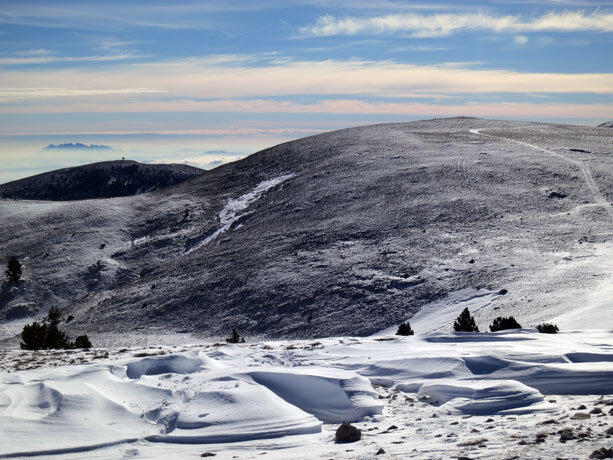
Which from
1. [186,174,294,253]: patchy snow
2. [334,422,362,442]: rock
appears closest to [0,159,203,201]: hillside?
[186,174,294,253]: patchy snow

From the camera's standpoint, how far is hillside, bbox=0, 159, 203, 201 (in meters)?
96.1

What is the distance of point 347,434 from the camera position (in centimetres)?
731

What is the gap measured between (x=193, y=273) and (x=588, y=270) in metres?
20.3

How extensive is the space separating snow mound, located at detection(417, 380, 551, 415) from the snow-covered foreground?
0.06 feet

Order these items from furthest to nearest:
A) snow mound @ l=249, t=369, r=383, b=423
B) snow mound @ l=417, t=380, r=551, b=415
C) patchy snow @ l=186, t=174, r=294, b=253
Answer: patchy snow @ l=186, t=174, r=294, b=253, snow mound @ l=249, t=369, r=383, b=423, snow mound @ l=417, t=380, r=551, b=415

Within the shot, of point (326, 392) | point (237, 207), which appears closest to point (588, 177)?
point (237, 207)

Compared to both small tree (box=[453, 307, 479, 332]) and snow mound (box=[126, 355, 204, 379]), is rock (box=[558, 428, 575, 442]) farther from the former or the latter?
small tree (box=[453, 307, 479, 332])

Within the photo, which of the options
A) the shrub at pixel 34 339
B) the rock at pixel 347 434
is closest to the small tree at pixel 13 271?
the shrub at pixel 34 339

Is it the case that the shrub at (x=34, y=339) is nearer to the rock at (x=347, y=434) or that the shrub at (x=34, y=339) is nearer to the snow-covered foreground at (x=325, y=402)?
the snow-covered foreground at (x=325, y=402)

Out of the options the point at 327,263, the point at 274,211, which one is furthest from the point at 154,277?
the point at 327,263

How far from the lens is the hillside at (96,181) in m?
96.1

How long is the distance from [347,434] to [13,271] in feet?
126

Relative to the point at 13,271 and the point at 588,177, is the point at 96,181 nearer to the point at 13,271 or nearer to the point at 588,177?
the point at 13,271

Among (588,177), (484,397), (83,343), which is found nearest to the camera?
(484,397)
